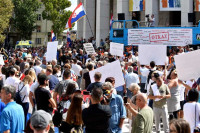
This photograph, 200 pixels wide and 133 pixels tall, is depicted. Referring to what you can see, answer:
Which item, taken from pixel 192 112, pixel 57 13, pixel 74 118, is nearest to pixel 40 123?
pixel 74 118

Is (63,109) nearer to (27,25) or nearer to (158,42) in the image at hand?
(158,42)

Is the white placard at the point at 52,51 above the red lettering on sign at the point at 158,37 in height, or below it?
below

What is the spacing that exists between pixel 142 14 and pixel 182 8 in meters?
8.16

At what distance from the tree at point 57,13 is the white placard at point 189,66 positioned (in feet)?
172

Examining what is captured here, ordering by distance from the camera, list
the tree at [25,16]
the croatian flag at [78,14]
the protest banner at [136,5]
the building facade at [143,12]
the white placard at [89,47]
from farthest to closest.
→ the tree at [25,16] < the protest banner at [136,5] < the building facade at [143,12] < the croatian flag at [78,14] < the white placard at [89,47]

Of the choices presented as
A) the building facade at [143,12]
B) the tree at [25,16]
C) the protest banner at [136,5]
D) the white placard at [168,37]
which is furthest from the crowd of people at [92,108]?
the tree at [25,16]

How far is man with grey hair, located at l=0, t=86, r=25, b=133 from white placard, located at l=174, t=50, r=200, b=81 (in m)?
4.44

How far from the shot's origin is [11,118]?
5.47 metres

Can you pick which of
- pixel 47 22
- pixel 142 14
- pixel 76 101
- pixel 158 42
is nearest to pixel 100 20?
pixel 142 14

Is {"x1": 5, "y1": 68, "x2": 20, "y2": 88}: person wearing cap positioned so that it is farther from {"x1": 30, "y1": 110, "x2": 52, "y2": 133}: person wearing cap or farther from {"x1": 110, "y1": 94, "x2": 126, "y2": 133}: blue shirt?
{"x1": 30, "y1": 110, "x2": 52, "y2": 133}: person wearing cap

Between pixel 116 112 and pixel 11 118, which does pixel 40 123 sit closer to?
pixel 11 118

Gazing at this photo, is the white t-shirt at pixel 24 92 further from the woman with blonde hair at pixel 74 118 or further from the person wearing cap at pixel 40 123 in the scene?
the person wearing cap at pixel 40 123

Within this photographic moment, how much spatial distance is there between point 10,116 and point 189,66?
4841 millimetres

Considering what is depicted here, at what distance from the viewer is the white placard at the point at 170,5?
35175 mm
